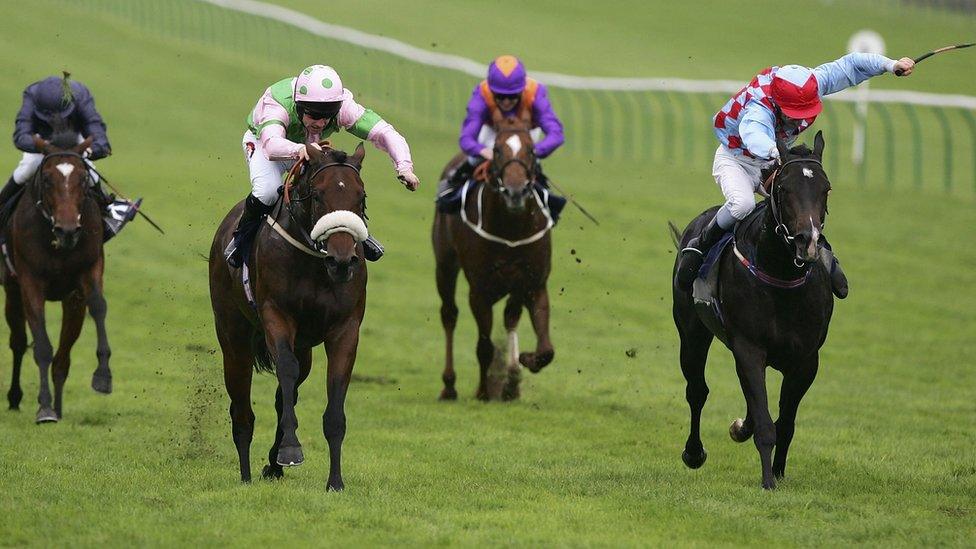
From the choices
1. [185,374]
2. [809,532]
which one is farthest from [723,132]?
[185,374]

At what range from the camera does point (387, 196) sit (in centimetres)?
2350

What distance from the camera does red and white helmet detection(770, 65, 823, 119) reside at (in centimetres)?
812

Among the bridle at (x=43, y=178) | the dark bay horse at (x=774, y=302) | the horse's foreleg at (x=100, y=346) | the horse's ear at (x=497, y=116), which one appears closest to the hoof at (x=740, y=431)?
the dark bay horse at (x=774, y=302)

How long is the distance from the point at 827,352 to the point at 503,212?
5.64 metres

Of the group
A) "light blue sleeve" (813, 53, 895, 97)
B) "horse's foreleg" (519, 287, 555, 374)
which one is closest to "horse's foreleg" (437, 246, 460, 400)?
"horse's foreleg" (519, 287, 555, 374)

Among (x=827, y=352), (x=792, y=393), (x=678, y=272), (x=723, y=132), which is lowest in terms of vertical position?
(x=827, y=352)

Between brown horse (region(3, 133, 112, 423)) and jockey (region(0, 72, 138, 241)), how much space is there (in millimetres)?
181

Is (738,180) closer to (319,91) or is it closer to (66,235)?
(319,91)

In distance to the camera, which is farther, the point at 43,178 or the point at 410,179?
the point at 43,178

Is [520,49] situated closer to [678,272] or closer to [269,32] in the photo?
[269,32]

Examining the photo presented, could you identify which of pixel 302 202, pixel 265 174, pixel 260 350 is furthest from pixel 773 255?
pixel 260 350

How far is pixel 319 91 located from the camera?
8000 mm

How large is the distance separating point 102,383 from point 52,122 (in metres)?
1.99

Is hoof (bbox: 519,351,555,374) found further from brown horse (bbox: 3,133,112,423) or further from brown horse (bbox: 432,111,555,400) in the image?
brown horse (bbox: 3,133,112,423)
